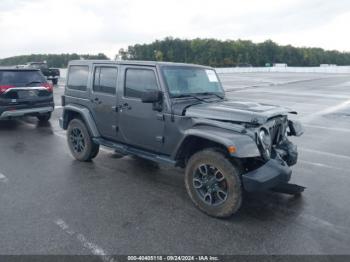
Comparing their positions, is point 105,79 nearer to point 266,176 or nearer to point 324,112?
point 266,176

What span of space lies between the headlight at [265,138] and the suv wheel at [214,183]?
1.54 feet

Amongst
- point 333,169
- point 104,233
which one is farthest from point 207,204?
point 333,169

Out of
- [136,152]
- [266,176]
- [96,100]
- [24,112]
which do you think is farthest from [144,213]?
[24,112]

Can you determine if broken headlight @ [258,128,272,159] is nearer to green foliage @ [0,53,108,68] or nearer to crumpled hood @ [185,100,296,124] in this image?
crumpled hood @ [185,100,296,124]

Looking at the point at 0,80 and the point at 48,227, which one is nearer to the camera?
the point at 48,227

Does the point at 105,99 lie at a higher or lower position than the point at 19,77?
lower

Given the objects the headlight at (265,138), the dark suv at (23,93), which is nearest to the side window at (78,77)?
the dark suv at (23,93)

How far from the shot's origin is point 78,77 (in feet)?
19.4

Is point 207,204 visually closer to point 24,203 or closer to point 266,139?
point 266,139

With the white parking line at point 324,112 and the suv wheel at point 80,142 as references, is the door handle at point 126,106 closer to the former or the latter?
the suv wheel at point 80,142

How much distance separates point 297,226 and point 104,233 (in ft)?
7.74

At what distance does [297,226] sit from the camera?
3635 millimetres

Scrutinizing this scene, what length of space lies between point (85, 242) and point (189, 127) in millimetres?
1949

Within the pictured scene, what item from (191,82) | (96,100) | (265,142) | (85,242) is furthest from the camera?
(96,100)
